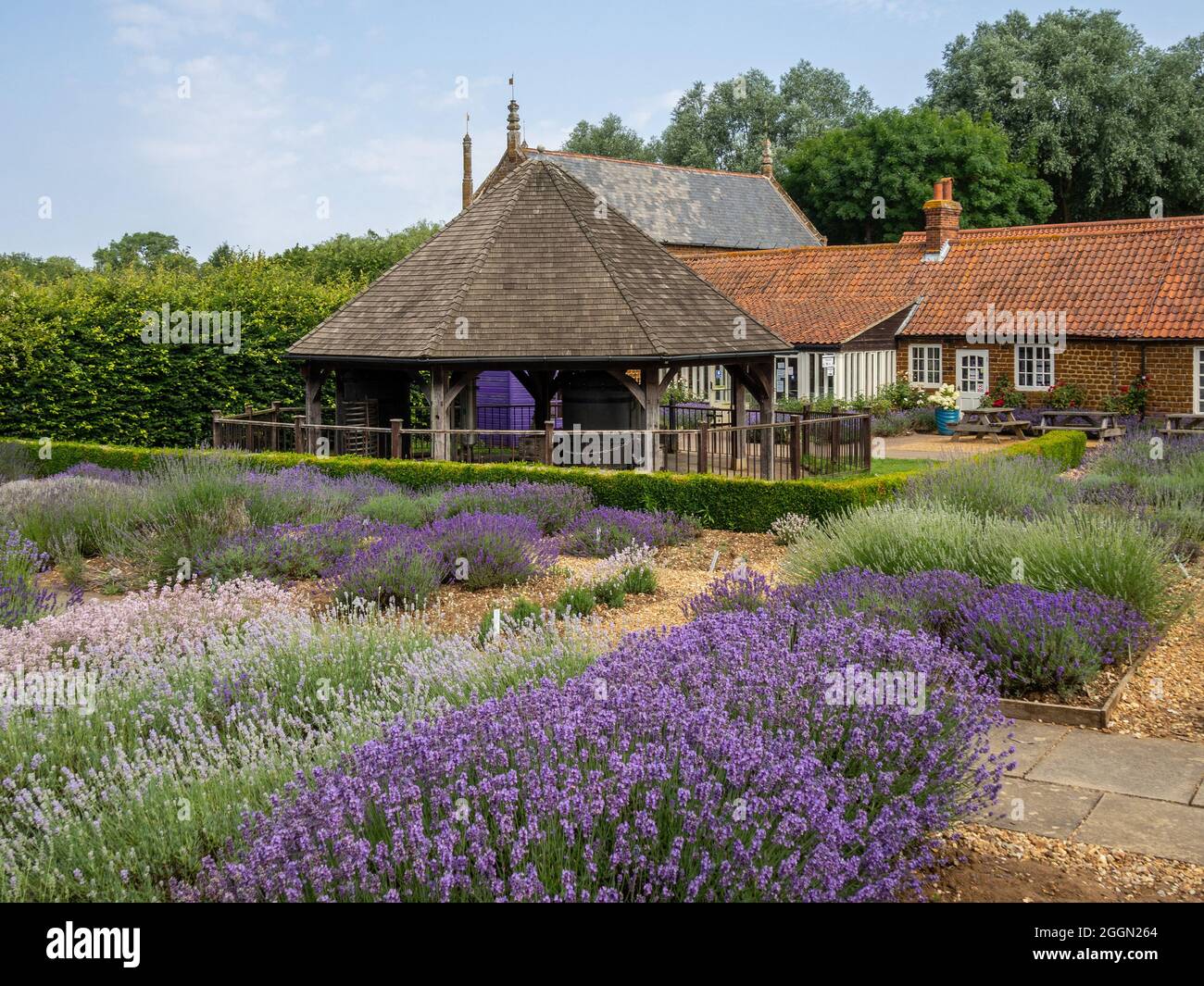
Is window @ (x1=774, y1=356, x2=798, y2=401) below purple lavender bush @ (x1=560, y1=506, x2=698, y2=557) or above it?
above

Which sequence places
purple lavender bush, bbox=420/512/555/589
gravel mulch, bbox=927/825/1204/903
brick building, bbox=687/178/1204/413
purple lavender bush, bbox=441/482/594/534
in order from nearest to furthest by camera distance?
1. gravel mulch, bbox=927/825/1204/903
2. purple lavender bush, bbox=420/512/555/589
3. purple lavender bush, bbox=441/482/594/534
4. brick building, bbox=687/178/1204/413

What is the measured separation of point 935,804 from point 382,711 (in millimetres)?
3007

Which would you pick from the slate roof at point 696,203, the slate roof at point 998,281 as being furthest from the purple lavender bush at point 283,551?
the slate roof at point 696,203

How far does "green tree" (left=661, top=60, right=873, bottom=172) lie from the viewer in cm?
7144

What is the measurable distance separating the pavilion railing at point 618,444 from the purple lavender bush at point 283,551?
4995mm

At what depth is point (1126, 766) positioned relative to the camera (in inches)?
264

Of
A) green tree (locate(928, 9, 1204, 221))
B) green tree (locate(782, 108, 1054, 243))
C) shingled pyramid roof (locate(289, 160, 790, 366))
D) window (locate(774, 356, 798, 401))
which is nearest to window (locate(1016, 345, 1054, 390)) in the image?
window (locate(774, 356, 798, 401))

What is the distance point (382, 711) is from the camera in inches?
254

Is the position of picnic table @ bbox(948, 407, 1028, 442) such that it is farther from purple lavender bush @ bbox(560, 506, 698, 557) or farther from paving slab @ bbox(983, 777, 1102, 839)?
paving slab @ bbox(983, 777, 1102, 839)

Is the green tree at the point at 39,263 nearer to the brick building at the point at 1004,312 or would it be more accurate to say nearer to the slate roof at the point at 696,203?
the slate roof at the point at 696,203

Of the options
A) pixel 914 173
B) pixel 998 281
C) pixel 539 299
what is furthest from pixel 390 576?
pixel 914 173

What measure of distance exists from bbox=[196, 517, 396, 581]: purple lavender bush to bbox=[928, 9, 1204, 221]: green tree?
50338 millimetres
